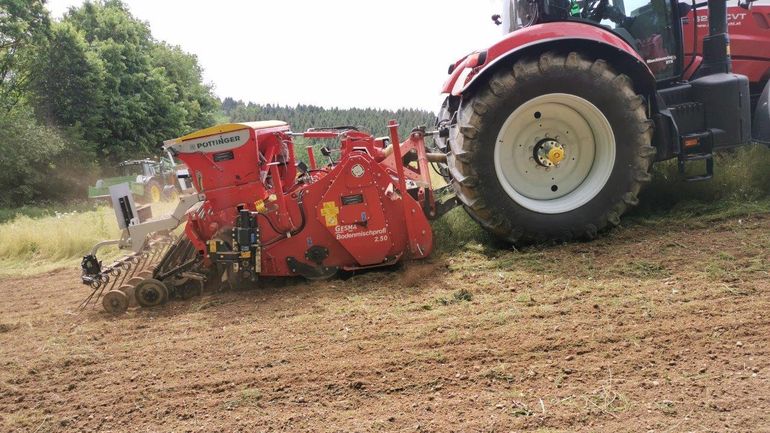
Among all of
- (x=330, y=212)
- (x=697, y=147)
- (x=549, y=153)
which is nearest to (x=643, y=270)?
(x=549, y=153)

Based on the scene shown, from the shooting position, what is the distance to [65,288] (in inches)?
218

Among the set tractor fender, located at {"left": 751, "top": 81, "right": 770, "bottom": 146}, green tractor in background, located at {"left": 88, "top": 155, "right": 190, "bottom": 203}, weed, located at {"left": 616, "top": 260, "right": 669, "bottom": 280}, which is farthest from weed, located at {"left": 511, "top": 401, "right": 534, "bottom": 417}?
green tractor in background, located at {"left": 88, "top": 155, "right": 190, "bottom": 203}

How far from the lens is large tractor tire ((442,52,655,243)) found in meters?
4.12

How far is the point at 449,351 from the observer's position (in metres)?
2.80

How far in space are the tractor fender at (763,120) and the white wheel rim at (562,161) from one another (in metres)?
1.77

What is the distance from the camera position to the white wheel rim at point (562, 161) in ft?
14.0

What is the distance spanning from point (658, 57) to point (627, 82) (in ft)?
3.42

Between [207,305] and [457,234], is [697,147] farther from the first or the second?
[207,305]

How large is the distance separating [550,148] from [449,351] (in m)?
2.17

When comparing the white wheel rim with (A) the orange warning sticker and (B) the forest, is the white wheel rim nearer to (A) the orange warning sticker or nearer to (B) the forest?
(A) the orange warning sticker

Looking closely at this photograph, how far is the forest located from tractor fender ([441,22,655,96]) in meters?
15.0

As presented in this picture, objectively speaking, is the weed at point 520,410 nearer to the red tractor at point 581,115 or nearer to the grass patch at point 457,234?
the red tractor at point 581,115

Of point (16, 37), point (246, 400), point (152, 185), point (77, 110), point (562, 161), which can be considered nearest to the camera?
point (246, 400)

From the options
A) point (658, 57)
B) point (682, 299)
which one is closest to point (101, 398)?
point (682, 299)
